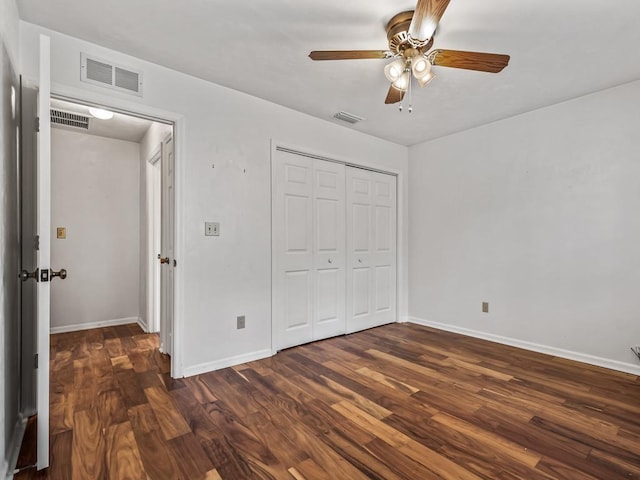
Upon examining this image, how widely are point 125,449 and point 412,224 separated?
12.7ft

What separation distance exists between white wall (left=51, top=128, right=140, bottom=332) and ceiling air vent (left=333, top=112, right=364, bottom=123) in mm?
2914

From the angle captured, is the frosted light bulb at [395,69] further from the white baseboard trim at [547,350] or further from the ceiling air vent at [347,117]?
the white baseboard trim at [547,350]

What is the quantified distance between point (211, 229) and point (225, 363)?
118cm

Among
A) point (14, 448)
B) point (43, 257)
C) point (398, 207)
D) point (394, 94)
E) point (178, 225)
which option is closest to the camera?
point (43, 257)

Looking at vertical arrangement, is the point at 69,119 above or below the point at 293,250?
above

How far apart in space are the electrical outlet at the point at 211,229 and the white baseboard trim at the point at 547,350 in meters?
3.00

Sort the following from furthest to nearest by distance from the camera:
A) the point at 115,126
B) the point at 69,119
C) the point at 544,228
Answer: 1. the point at 115,126
2. the point at 69,119
3. the point at 544,228

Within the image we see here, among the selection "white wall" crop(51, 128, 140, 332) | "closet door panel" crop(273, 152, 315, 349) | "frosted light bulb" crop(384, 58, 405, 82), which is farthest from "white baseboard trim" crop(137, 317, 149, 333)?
"frosted light bulb" crop(384, 58, 405, 82)

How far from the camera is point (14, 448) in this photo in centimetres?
162

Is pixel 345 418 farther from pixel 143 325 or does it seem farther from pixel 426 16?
pixel 143 325

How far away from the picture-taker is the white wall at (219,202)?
2570 millimetres

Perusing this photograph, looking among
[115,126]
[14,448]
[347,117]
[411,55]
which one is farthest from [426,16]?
[115,126]

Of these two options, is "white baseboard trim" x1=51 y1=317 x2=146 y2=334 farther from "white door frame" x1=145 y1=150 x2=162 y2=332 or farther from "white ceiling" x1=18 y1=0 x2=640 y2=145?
"white ceiling" x1=18 y1=0 x2=640 y2=145

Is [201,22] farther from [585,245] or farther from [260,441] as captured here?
[585,245]
